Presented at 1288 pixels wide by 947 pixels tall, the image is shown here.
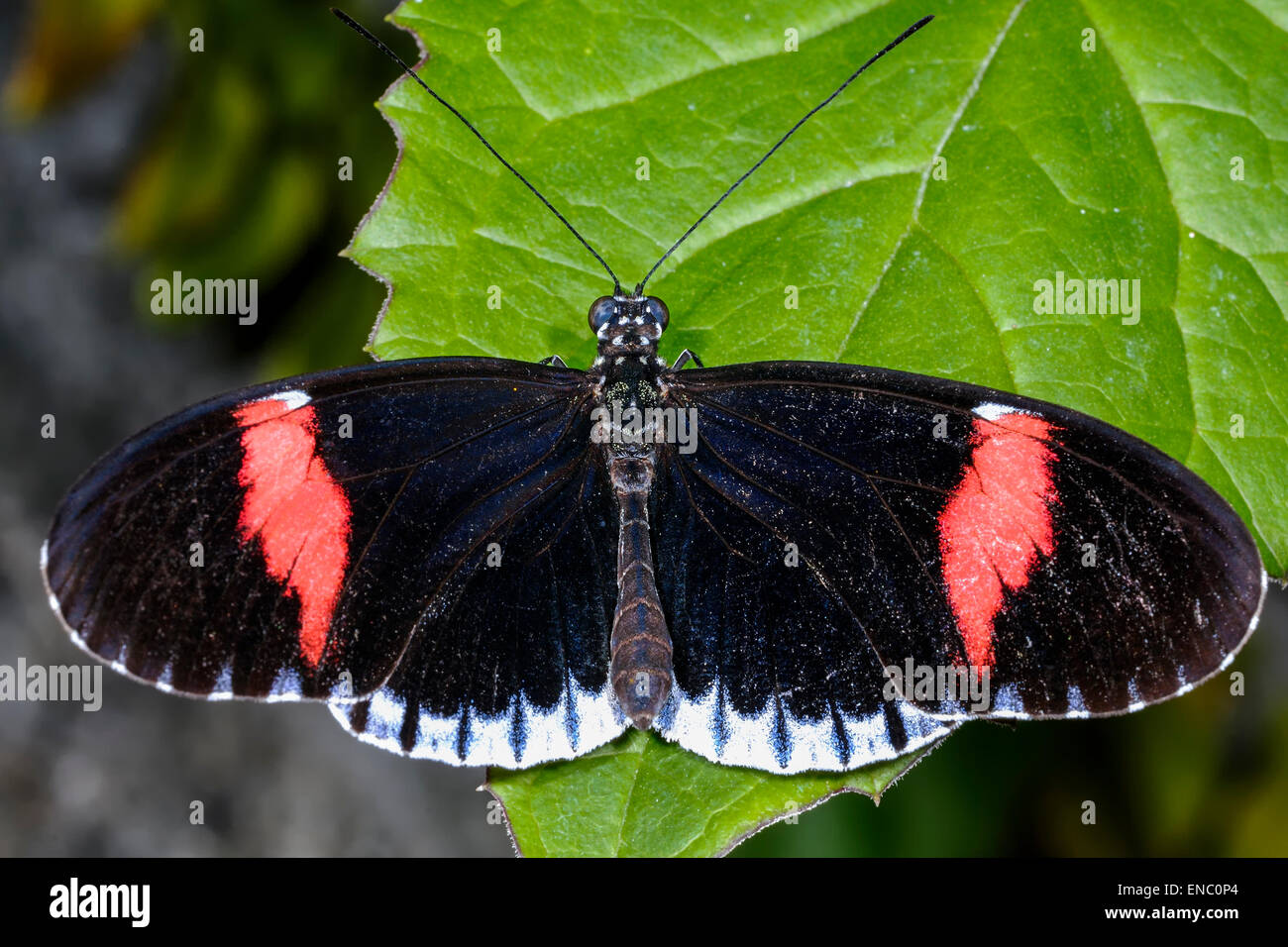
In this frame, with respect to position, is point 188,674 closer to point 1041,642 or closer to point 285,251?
point 1041,642

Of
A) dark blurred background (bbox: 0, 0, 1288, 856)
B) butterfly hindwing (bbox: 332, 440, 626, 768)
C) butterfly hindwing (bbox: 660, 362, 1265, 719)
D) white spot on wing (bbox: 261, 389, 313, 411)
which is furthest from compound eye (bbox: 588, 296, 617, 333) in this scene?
dark blurred background (bbox: 0, 0, 1288, 856)

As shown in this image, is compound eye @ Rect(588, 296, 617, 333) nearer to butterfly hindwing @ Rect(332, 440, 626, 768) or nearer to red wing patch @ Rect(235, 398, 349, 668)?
butterfly hindwing @ Rect(332, 440, 626, 768)

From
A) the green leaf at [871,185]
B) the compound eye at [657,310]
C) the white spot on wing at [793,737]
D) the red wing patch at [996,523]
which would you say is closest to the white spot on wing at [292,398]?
the green leaf at [871,185]

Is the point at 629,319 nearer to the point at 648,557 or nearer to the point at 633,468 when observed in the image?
the point at 633,468

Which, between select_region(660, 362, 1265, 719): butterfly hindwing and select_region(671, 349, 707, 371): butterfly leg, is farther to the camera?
select_region(671, 349, 707, 371): butterfly leg

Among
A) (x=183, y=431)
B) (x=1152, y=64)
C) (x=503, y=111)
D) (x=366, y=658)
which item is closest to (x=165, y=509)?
(x=183, y=431)

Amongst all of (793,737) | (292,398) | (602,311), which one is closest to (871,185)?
(602,311)
